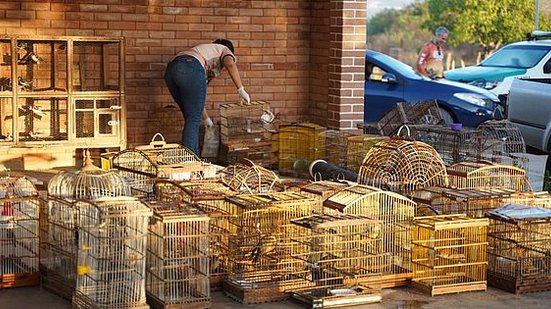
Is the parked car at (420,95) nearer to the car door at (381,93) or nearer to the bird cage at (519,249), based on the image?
the car door at (381,93)

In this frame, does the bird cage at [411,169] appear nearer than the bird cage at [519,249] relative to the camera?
No

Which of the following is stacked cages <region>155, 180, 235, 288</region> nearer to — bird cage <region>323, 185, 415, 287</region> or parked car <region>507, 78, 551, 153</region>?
bird cage <region>323, 185, 415, 287</region>

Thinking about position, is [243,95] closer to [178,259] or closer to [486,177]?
[486,177]

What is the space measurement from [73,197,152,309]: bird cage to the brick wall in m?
5.80

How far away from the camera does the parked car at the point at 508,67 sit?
20.3 m

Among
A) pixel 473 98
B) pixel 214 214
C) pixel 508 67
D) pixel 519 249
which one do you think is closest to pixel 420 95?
pixel 473 98

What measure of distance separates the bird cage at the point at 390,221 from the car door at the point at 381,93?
8941 millimetres

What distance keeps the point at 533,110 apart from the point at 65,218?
8.97 m

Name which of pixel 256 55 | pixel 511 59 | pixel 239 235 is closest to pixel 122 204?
pixel 239 235

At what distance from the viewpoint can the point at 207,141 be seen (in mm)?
13328

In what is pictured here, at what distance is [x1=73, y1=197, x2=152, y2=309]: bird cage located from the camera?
7.62 meters

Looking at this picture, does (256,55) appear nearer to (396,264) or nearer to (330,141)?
(330,141)

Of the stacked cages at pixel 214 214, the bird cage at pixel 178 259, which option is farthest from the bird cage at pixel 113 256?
the stacked cages at pixel 214 214

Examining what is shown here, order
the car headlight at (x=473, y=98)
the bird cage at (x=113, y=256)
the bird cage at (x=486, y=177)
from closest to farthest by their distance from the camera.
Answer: the bird cage at (x=113, y=256)
the bird cage at (x=486, y=177)
the car headlight at (x=473, y=98)
